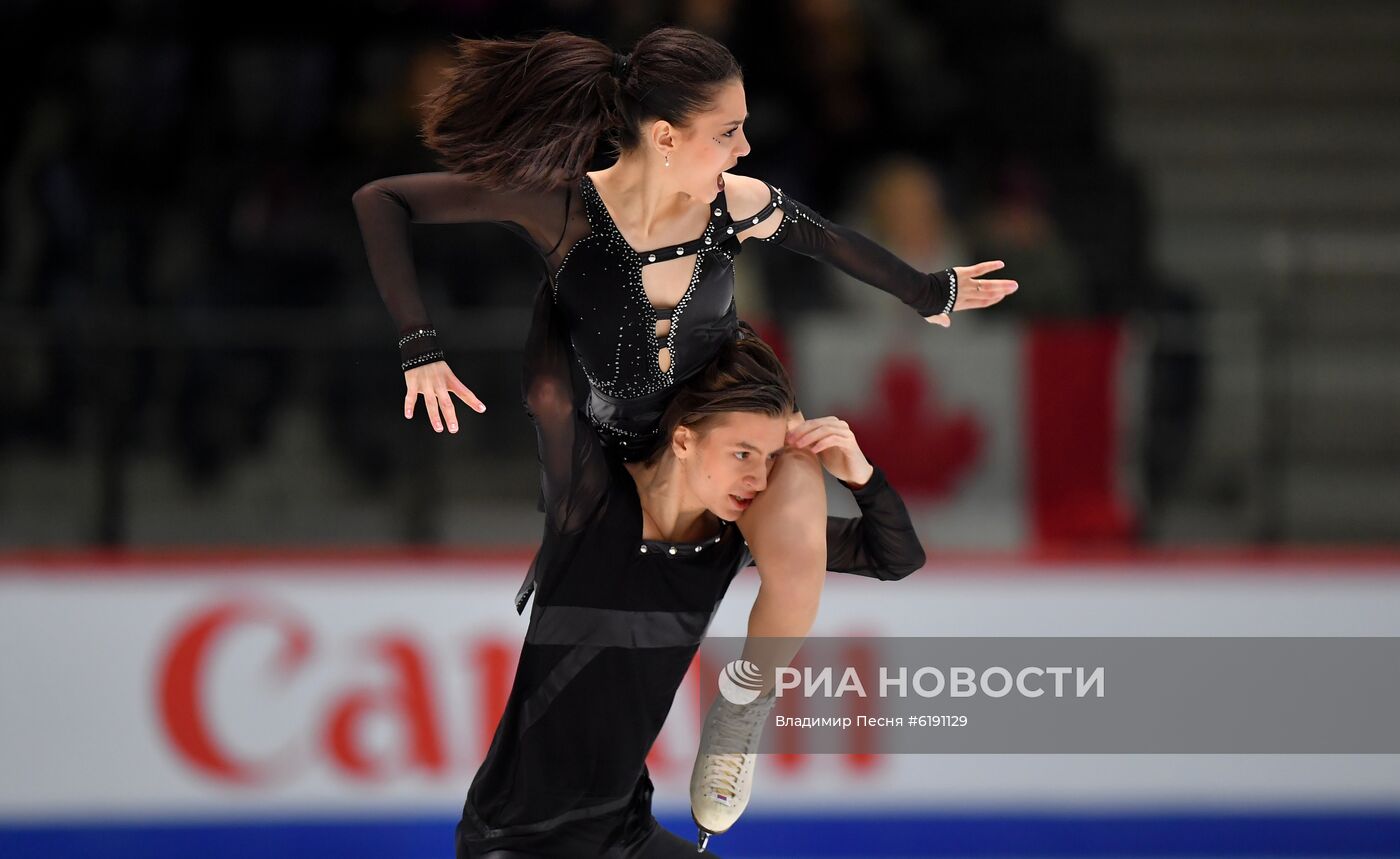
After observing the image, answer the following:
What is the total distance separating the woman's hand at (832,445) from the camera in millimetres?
2982

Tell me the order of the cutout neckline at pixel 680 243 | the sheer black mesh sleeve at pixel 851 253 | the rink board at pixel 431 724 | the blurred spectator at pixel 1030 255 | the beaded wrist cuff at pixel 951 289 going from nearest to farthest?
1. the cutout neckline at pixel 680 243
2. the sheer black mesh sleeve at pixel 851 253
3. the beaded wrist cuff at pixel 951 289
4. the rink board at pixel 431 724
5. the blurred spectator at pixel 1030 255

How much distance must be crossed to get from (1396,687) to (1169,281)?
6.12ft

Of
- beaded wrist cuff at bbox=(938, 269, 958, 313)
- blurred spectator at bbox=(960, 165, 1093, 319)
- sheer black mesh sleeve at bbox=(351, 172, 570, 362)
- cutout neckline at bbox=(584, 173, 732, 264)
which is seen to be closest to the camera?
sheer black mesh sleeve at bbox=(351, 172, 570, 362)

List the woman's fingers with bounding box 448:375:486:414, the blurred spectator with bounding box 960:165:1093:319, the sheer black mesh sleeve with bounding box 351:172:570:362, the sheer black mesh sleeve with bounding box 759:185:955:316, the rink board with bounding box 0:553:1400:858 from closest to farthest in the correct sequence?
1. the woman's fingers with bounding box 448:375:486:414
2. the sheer black mesh sleeve with bounding box 351:172:570:362
3. the sheer black mesh sleeve with bounding box 759:185:955:316
4. the rink board with bounding box 0:553:1400:858
5. the blurred spectator with bounding box 960:165:1093:319

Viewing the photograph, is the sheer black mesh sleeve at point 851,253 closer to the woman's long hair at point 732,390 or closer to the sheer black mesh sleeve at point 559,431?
the woman's long hair at point 732,390

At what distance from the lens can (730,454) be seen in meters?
2.90

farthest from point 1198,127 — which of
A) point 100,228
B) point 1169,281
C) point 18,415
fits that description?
point 18,415

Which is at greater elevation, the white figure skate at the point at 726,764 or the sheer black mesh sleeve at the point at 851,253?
the sheer black mesh sleeve at the point at 851,253

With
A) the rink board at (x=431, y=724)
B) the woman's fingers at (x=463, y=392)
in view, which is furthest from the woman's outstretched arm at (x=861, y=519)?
the rink board at (x=431, y=724)

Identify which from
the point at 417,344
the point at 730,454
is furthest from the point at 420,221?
the point at 730,454

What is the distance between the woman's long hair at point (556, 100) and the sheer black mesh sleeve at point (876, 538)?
74 cm

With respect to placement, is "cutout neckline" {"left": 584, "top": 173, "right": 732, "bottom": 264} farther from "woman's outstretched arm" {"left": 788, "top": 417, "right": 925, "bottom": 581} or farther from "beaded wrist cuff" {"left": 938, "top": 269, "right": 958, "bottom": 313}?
"beaded wrist cuff" {"left": 938, "top": 269, "right": 958, "bottom": 313}

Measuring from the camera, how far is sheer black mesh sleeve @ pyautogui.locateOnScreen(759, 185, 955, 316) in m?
3.05

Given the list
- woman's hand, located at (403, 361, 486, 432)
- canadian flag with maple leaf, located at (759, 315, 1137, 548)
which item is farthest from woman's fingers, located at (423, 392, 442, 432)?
canadian flag with maple leaf, located at (759, 315, 1137, 548)
